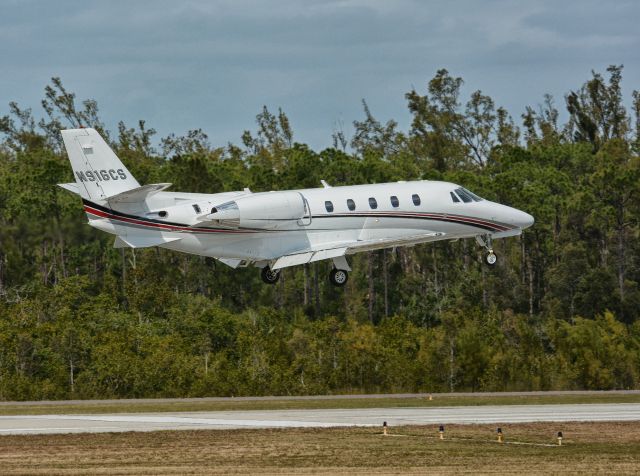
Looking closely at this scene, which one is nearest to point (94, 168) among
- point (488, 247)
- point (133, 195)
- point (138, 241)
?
point (133, 195)

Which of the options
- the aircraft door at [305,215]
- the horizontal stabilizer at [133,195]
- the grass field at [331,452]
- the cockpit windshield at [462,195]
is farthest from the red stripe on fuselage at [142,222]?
the grass field at [331,452]

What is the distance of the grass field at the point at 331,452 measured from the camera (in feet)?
107

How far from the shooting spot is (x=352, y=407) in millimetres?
50062

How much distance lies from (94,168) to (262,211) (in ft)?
21.2

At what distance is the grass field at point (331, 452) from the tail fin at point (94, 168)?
15.9 metres

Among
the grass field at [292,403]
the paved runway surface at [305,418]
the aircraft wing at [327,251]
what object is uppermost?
the aircraft wing at [327,251]

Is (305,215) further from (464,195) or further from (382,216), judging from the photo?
(464,195)

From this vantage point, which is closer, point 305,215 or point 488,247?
point 305,215

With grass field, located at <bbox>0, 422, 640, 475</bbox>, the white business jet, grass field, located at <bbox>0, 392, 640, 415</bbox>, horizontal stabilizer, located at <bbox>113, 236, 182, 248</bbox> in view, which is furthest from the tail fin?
grass field, located at <bbox>0, 422, 640, 475</bbox>

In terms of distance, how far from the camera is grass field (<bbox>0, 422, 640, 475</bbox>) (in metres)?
32.7

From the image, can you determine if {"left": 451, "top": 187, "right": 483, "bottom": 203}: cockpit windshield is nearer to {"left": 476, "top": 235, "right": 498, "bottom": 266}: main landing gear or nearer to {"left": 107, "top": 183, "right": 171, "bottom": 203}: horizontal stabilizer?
{"left": 476, "top": 235, "right": 498, "bottom": 266}: main landing gear

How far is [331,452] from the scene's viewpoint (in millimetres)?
35156

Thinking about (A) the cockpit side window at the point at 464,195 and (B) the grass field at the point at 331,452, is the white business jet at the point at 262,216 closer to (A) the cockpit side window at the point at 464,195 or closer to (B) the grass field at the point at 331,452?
(A) the cockpit side window at the point at 464,195

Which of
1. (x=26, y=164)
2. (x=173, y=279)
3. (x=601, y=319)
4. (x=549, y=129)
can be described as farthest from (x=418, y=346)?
(x=549, y=129)
